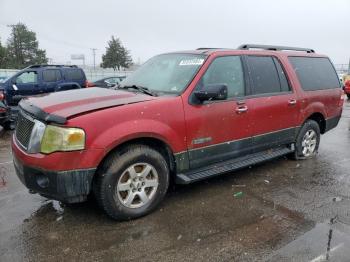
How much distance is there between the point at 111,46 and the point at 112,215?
74.2m

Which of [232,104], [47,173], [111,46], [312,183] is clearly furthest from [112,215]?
[111,46]

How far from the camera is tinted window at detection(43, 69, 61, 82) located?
43.9 feet

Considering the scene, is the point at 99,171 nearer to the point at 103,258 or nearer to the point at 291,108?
the point at 103,258

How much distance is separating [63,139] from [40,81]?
35.9 feet

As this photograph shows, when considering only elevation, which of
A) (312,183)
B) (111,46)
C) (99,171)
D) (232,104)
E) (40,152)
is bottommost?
(312,183)

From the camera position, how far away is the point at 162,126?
3791 mm

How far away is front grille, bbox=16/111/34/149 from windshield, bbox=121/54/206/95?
1.39 m

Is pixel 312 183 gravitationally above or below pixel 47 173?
below

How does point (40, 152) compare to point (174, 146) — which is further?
point (174, 146)

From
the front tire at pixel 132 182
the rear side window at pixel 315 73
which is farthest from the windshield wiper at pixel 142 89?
the rear side window at pixel 315 73

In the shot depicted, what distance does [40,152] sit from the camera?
3357mm

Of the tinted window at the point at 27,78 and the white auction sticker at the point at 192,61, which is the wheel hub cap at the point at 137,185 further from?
the tinted window at the point at 27,78

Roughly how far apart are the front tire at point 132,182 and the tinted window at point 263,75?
189cm

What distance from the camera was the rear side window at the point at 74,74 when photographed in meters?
14.1
